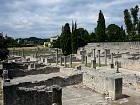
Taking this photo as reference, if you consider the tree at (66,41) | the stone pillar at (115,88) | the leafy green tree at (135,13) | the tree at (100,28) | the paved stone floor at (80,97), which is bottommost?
the paved stone floor at (80,97)

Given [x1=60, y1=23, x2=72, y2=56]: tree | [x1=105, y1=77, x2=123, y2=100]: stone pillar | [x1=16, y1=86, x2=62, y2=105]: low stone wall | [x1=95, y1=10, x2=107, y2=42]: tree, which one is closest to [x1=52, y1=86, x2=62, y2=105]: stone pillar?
[x1=16, y1=86, x2=62, y2=105]: low stone wall

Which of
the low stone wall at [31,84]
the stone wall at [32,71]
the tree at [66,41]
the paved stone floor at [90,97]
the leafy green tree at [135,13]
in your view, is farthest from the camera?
the leafy green tree at [135,13]

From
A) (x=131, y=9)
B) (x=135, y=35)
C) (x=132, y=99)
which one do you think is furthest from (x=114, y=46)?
(x=132, y=99)

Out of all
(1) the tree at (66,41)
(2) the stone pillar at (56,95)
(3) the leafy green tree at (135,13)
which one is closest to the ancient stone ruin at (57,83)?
(2) the stone pillar at (56,95)

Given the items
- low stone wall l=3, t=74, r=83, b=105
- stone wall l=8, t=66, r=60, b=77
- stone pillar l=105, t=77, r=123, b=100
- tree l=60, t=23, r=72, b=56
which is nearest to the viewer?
low stone wall l=3, t=74, r=83, b=105

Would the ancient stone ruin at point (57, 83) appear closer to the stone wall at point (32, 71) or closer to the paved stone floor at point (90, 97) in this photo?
the stone wall at point (32, 71)

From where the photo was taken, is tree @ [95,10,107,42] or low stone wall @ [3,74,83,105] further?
tree @ [95,10,107,42]

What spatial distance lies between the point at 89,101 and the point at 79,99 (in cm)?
80

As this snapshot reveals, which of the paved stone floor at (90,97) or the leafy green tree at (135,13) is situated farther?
the leafy green tree at (135,13)

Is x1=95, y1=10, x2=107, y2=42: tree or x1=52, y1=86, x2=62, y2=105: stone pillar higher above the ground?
x1=95, y1=10, x2=107, y2=42: tree

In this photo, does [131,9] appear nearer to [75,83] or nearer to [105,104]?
[75,83]

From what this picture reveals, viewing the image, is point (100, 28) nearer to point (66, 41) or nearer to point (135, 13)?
point (135, 13)

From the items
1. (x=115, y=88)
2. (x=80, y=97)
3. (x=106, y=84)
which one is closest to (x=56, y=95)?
(x=80, y=97)

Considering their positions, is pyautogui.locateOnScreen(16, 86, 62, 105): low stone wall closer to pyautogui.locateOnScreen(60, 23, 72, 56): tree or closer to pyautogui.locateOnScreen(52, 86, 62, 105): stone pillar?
pyautogui.locateOnScreen(52, 86, 62, 105): stone pillar
